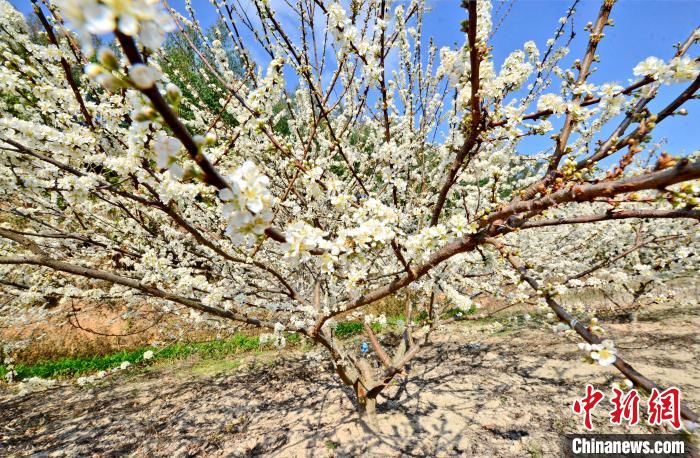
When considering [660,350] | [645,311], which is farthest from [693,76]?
[645,311]

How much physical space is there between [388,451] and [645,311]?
30.7 ft

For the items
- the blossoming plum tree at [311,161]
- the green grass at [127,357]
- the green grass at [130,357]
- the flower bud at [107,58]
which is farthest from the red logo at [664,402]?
the green grass at [127,357]

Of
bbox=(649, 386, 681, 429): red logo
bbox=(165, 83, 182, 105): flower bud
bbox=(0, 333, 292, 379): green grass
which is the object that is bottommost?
bbox=(0, 333, 292, 379): green grass

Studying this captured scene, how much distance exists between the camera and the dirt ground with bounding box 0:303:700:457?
375cm

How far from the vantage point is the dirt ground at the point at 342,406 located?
3750 mm

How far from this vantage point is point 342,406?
4.66 m

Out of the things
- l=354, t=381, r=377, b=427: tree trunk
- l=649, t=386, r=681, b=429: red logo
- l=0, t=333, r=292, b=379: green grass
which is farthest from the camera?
l=0, t=333, r=292, b=379: green grass

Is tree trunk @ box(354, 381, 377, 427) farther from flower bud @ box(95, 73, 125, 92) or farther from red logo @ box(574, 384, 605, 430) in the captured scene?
flower bud @ box(95, 73, 125, 92)

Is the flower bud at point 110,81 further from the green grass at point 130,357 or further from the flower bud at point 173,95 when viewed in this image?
the green grass at point 130,357

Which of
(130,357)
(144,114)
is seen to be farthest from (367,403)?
(130,357)

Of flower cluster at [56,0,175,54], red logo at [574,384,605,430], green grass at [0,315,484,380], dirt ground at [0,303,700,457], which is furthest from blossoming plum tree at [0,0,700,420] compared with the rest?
green grass at [0,315,484,380]

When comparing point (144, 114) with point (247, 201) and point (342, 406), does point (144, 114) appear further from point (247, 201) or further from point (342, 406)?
point (342, 406)

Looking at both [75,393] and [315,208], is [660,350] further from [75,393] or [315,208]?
[75,393]

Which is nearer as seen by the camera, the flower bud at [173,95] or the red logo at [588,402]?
the flower bud at [173,95]
